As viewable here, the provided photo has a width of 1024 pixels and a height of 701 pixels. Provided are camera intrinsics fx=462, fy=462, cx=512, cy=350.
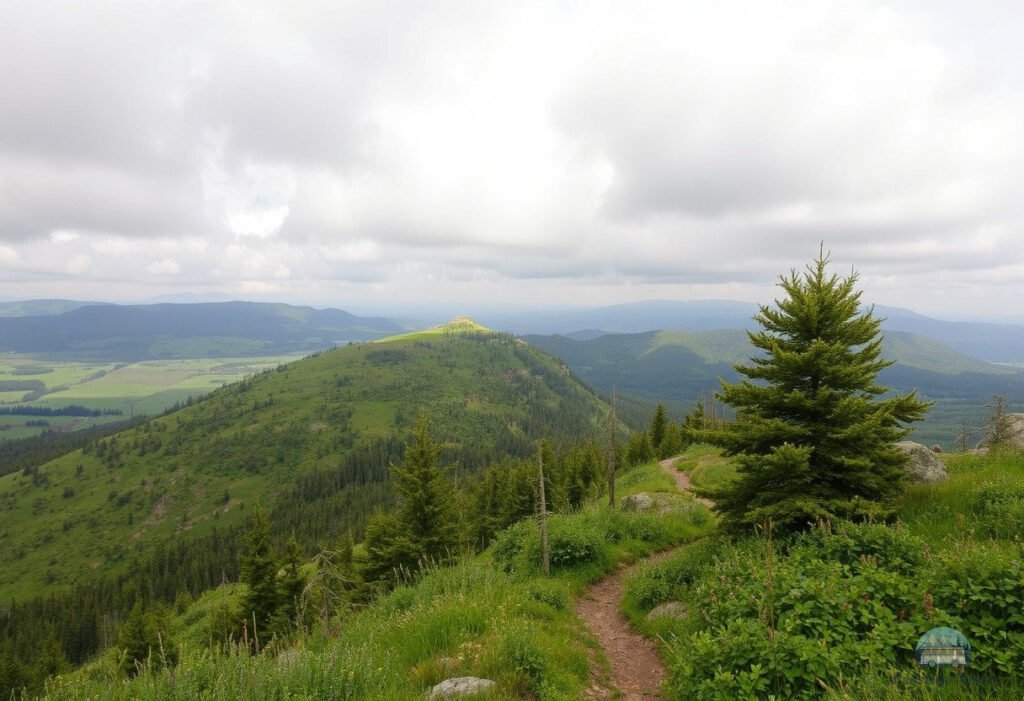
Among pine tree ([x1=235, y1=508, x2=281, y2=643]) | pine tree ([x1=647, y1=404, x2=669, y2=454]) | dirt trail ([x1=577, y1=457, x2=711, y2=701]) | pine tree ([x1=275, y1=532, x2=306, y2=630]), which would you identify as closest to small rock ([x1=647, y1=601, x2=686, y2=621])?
dirt trail ([x1=577, y1=457, x2=711, y2=701])

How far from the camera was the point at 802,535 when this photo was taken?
12.1 meters

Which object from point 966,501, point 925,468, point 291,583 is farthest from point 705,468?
point 291,583

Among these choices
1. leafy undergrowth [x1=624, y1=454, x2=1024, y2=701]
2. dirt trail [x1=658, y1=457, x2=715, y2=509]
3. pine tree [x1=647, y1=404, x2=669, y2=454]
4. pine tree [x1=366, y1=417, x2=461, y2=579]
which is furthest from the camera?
pine tree [x1=647, y1=404, x2=669, y2=454]

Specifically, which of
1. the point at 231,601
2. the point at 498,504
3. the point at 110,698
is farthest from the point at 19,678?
the point at 110,698

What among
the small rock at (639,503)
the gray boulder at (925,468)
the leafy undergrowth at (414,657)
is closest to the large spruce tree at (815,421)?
the gray boulder at (925,468)

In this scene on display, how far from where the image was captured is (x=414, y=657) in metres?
8.63

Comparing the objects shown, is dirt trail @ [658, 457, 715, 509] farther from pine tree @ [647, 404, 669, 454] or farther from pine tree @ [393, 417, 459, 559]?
pine tree @ [647, 404, 669, 454]

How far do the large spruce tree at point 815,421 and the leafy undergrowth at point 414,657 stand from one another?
22.9 feet

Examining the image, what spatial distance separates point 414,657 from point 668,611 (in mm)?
8801

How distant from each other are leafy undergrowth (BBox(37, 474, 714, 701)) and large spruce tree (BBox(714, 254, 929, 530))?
6.99 m

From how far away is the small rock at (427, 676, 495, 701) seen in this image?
272 inches

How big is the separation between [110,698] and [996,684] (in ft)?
38.5

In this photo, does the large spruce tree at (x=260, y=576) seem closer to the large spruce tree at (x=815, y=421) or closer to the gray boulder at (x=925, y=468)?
the large spruce tree at (x=815, y=421)

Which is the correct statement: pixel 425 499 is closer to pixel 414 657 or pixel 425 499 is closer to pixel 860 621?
pixel 414 657
